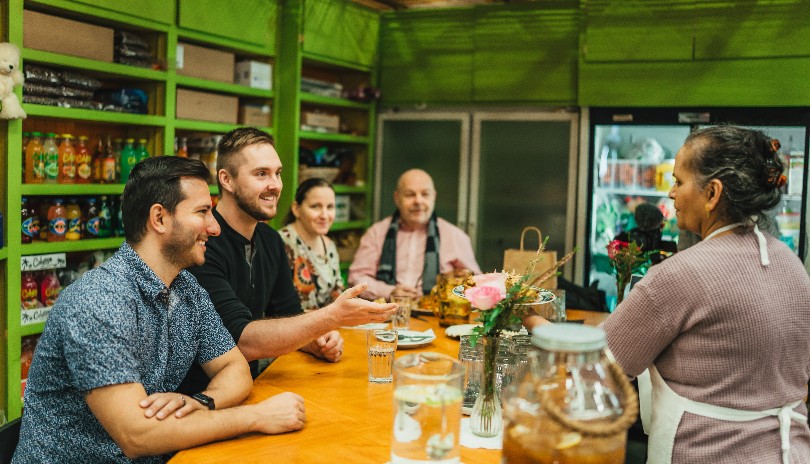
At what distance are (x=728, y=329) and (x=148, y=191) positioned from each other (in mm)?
1421

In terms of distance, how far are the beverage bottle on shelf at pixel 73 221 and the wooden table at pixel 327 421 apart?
166 cm

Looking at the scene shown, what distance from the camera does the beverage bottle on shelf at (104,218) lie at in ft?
12.5

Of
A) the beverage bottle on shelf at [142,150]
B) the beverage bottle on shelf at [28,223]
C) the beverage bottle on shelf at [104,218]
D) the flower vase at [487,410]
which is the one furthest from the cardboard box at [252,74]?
the flower vase at [487,410]

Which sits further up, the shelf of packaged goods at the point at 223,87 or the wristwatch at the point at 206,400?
the shelf of packaged goods at the point at 223,87

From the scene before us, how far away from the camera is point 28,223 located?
341cm

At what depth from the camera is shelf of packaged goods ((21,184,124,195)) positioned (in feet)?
11.0

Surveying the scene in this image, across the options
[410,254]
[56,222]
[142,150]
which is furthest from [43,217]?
[410,254]

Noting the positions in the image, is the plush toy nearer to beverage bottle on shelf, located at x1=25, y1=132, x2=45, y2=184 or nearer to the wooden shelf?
beverage bottle on shelf, located at x1=25, y1=132, x2=45, y2=184

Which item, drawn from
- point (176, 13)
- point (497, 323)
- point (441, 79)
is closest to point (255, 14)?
point (176, 13)

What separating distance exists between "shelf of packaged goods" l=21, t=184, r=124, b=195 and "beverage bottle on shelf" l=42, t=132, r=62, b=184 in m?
0.06

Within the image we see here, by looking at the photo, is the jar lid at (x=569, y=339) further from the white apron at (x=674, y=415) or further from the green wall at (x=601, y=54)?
the green wall at (x=601, y=54)

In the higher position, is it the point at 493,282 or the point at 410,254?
the point at 493,282

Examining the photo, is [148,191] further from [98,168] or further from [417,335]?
[98,168]

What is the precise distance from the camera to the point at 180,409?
5.66ft
